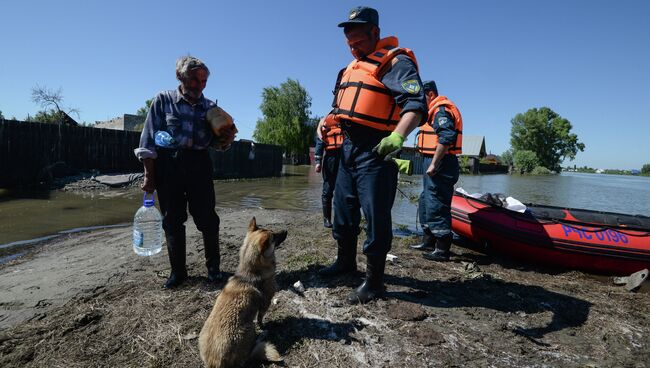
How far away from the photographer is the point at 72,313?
9.36 ft

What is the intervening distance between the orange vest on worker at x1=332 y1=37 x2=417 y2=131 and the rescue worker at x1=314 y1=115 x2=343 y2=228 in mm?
1807

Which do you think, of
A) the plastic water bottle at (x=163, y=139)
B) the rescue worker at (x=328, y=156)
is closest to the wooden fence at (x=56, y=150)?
the rescue worker at (x=328, y=156)

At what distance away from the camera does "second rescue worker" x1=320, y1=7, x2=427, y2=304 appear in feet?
9.32

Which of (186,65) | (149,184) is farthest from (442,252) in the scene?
(186,65)

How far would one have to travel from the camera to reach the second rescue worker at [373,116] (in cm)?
284

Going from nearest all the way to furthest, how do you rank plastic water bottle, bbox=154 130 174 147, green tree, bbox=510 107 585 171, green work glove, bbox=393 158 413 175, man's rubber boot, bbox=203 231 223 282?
green work glove, bbox=393 158 413 175 → plastic water bottle, bbox=154 130 174 147 → man's rubber boot, bbox=203 231 223 282 → green tree, bbox=510 107 585 171

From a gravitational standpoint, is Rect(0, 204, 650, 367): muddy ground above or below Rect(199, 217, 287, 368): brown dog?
below

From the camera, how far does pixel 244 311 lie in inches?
89.9

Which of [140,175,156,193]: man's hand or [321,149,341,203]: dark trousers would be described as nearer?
[140,175,156,193]: man's hand

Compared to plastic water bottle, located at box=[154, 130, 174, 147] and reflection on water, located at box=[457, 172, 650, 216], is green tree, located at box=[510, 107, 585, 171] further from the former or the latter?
plastic water bottle, located at box=[154, 130, 174, 147]

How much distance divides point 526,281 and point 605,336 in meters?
1.42

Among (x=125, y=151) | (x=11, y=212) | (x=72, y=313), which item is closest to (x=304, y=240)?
(x=72, y=313)

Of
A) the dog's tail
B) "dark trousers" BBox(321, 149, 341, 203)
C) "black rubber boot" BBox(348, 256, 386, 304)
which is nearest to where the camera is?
the dog's tail

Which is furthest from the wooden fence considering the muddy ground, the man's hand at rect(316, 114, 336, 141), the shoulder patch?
the shoulder patch
